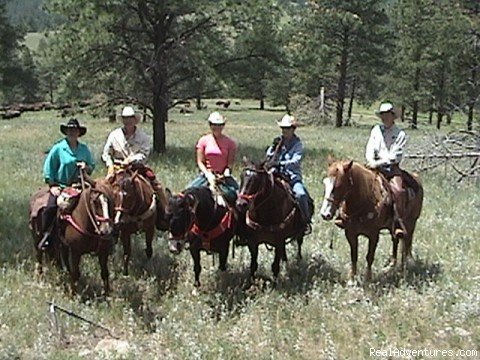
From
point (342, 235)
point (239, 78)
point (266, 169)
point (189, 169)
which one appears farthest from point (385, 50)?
point (266, 169)

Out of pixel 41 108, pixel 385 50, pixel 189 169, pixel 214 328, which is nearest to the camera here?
pixel 214 328

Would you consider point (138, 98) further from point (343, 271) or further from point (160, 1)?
point (343, 271)

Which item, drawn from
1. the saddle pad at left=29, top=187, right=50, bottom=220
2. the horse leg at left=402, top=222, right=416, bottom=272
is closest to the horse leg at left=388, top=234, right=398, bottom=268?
the horse leg at left=402, top=222, right=416, bottom=272

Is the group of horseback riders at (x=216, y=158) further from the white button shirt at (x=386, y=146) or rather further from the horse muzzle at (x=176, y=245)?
the horse muzzle at (x=176, y=245)

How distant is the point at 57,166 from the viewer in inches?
396

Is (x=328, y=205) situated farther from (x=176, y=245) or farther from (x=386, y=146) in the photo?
(x=176, y=245)

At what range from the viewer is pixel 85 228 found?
9211 millimetres

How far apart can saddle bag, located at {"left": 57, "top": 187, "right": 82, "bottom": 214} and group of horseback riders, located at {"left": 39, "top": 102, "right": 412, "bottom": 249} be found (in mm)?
262

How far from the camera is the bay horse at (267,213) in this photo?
9.23m

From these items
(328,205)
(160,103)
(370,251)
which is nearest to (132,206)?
(328,205)

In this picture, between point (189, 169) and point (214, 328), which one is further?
point (189, 169)

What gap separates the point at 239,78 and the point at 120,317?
14996mm

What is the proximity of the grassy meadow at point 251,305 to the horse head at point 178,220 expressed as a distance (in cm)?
107

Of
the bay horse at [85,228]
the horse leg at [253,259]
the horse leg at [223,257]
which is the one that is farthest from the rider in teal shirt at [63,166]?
the horse leg at [253,259]
